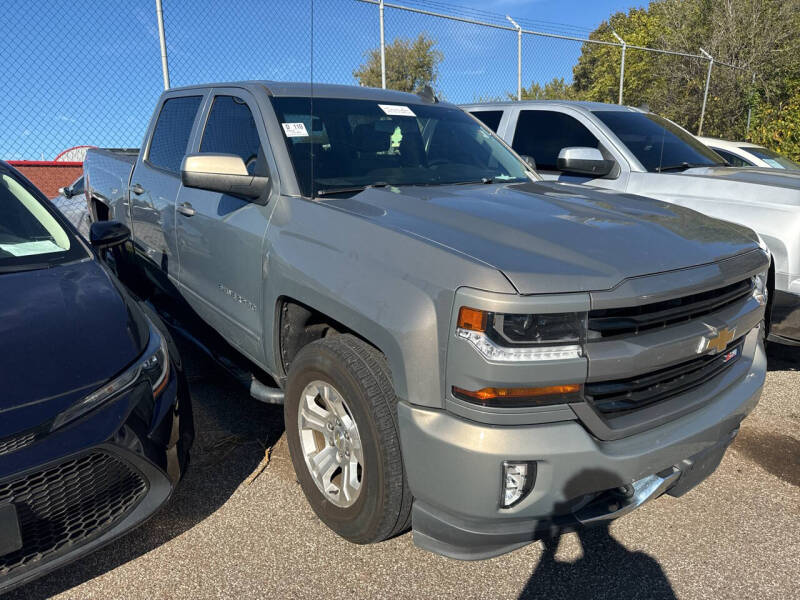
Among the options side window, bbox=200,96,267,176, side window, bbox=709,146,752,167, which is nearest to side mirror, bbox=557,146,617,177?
side window, bbox=200,96,267,176

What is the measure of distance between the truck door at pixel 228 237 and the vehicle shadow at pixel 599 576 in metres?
1.56

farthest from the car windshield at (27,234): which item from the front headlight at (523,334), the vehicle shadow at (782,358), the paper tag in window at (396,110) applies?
the vehicle shadow at (782,358)

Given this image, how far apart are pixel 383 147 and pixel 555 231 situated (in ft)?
4.33

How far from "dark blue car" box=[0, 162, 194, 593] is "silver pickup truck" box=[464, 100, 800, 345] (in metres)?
3.41

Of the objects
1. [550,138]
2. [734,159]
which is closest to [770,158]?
[734,159]

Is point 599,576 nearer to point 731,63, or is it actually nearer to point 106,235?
point 106,235

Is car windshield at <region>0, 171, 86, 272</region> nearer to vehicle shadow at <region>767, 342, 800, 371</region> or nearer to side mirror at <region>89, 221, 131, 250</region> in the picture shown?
side mirror at <region>89, 221, 131, 250</region>

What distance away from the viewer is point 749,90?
17.9m

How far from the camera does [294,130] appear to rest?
9.73 feet

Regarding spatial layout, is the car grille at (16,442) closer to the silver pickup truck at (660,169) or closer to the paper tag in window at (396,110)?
the paper tag in window at (396,110)

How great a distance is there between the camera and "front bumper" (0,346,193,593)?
1.83 m

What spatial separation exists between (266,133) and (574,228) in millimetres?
1592

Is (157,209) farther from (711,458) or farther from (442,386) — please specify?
(711,458)

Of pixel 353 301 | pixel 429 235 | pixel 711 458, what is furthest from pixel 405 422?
pixel 711 458
